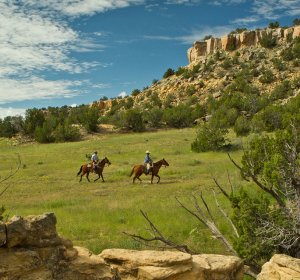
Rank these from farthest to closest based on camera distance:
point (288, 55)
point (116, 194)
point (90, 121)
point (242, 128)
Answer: point (288, 55) → point (90, 121) → point (242, 128) → point (116, 194)

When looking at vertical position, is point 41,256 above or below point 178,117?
below

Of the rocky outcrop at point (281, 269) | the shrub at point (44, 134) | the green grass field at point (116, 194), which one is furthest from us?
the shrub at point (44, 134)

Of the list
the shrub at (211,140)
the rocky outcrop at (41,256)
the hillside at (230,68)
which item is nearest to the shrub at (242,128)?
the shrub at (211,140)

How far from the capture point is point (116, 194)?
72.4ft

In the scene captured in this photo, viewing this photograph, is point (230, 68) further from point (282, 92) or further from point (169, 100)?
point (282, 92)

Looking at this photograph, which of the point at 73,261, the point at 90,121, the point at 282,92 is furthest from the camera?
the point at 282,92

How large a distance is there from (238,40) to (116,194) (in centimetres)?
9206

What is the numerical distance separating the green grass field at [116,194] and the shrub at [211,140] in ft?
4.10

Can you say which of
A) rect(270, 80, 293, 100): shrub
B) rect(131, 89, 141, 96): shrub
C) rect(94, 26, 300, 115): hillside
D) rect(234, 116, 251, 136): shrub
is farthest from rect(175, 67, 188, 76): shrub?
rect(234, 116, 251, 136): shrub

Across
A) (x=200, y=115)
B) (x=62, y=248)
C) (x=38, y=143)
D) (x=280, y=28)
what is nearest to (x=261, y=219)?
(x=62, y=248)

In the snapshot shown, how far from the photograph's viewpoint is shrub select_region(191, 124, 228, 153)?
37.3 m

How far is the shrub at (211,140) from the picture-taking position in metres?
37.3

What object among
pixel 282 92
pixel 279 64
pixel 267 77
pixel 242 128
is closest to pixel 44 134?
pixel 242 128

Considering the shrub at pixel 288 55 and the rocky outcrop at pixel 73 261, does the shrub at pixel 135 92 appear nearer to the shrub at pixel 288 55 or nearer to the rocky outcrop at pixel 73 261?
the shrub at pixel 288 55
